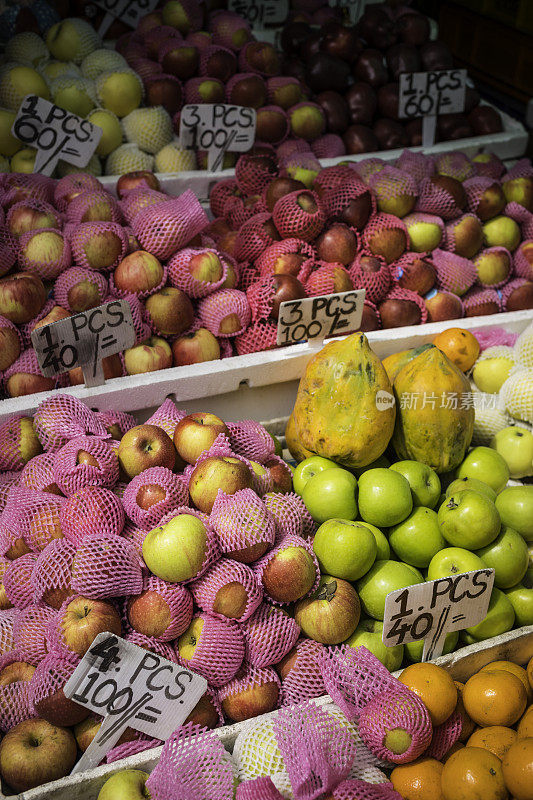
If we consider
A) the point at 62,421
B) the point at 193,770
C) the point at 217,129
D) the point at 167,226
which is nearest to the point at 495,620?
the point at 193,770

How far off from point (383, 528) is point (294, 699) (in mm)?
661

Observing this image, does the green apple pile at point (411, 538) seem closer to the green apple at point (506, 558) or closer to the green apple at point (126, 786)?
the green apple at point (506, 558)

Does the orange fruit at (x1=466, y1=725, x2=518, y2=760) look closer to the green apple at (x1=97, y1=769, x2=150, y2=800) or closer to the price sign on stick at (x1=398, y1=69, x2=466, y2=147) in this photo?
the green apple at (x1=97, y1=769, x2=150, y2=800)

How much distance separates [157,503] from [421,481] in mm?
953

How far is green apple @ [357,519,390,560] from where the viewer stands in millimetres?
2193

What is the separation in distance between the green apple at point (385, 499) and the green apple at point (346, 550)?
0.11 meters

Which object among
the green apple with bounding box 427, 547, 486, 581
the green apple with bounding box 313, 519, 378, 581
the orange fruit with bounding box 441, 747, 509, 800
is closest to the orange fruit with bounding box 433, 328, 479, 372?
the green apple with bounding box 427, 547, 486, 581

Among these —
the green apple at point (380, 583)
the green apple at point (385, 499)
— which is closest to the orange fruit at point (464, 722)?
the green apple at point (380, 583)

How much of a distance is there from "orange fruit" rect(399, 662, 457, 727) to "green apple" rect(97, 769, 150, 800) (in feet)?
2.60

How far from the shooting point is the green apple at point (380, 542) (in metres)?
2.19

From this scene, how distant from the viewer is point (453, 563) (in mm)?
2119

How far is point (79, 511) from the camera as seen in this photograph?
6.61 feet

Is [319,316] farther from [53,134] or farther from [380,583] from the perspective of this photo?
[53,134]

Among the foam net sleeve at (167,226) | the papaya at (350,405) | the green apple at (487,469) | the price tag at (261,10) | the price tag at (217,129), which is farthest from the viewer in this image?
the price tag at (261,10)
